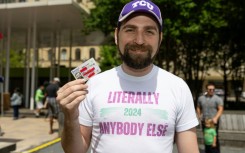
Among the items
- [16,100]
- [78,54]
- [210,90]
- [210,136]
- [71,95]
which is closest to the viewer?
[71,95]

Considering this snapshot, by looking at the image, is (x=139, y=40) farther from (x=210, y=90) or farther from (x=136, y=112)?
(x=210, y=90)

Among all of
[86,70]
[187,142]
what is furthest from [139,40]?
[187,142]

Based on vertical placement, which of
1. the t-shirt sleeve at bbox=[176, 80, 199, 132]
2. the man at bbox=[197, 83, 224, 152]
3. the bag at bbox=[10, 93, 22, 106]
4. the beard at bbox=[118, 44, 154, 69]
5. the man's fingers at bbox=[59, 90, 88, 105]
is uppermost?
the beard at bbox=[118, 44, 154, 69]

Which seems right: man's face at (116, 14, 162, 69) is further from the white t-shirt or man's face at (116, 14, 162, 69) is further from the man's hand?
the man's hand

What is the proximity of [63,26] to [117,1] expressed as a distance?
8.11 metres

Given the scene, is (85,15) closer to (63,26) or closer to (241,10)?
(63,26)

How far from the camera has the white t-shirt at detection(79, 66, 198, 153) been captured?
2.14 meters

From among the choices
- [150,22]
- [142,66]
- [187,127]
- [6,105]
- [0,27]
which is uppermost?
[0,27]

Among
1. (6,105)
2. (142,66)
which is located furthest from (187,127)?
(6,105)

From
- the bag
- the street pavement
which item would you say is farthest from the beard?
the bag

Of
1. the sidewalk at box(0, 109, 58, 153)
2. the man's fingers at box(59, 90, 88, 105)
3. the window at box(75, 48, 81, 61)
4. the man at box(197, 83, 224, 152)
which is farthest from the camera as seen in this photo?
the window at box(75, 48, 81, 61)

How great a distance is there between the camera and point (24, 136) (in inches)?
481

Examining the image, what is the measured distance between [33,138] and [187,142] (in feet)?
33.7

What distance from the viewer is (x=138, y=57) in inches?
86.9
